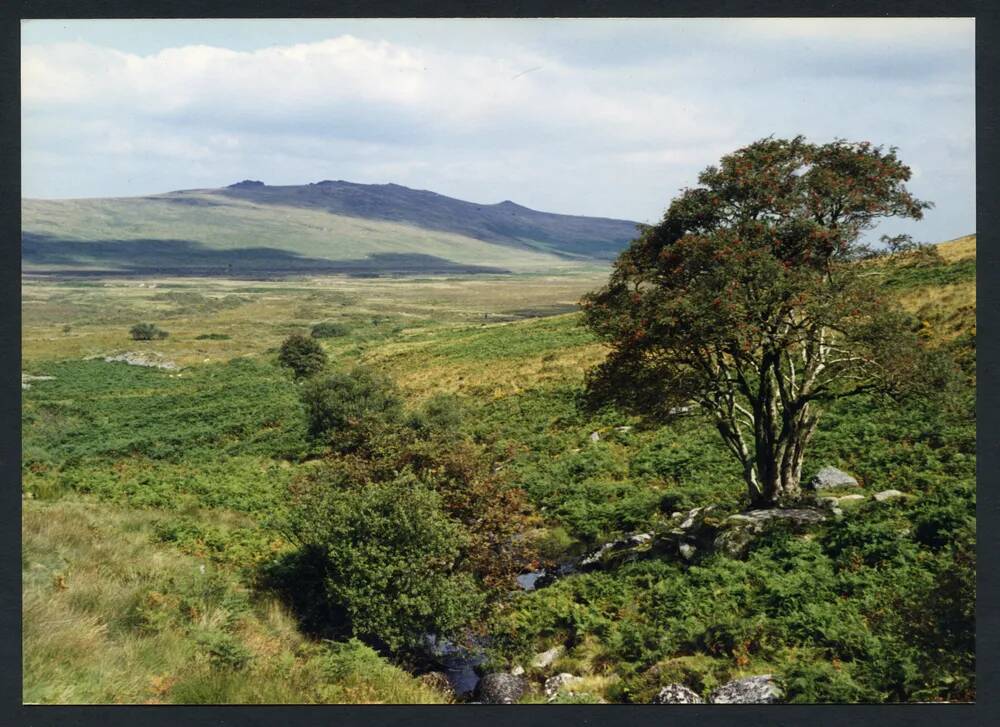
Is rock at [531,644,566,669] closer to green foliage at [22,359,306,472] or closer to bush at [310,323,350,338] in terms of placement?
green foliage at [22,359,306,472]

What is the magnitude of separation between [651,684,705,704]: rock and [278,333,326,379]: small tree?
50.5 metres

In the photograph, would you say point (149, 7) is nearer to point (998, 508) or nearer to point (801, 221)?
point (801, 221)

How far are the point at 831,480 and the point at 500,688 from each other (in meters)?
11.0

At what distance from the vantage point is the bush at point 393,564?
13398 millimetres

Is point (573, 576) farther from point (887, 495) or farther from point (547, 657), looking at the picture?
point (887, 495)

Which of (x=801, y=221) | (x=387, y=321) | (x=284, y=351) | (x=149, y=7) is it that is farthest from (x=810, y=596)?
(x=387, y=321)

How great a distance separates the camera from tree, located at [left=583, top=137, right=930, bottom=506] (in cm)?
1384

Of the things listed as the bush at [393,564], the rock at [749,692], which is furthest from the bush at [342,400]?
the rock at [749,692]

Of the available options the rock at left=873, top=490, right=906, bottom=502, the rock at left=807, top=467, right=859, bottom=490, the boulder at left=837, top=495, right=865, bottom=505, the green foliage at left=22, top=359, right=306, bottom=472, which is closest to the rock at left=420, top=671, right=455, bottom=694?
the boulder at left=837, top=495, right=865, bottom=505

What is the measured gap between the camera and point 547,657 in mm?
14102

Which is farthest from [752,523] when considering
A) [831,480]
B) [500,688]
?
[500,688]

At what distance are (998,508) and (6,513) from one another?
1510 cm

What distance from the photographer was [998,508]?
11.1 m

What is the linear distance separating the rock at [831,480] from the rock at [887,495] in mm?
1472
